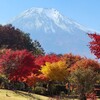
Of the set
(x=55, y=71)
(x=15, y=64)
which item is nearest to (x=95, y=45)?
(x=15, y=64)

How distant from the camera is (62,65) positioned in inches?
2810

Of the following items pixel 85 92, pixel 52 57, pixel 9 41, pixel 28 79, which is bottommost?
pixel 85 92

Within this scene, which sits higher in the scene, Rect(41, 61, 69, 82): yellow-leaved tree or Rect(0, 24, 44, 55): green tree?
Rect(0, 24, 44, 55): green tree

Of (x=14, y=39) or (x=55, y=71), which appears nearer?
(x=55, y=71)

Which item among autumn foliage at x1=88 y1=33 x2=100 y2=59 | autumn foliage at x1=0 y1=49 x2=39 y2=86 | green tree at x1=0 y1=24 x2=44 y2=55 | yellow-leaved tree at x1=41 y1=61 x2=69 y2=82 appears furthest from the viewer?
green tree at x1=0 y1=24 x2=44 y2=55

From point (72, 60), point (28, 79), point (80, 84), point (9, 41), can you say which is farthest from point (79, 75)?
point (9, 41)

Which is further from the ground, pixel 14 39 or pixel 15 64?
pixel 14 39

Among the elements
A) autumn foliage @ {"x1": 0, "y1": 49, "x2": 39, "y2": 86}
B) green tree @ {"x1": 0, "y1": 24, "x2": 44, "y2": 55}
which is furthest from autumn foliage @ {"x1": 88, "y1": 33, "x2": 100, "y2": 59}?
green tree @ {"x1": 0, "y1": 24, "x2": 44, "y2": 55}

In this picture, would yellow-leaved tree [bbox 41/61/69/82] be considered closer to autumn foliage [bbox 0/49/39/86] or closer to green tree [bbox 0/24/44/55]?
autumn foliage [bbox 0/49/39/86]

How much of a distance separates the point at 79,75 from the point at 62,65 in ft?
82.9

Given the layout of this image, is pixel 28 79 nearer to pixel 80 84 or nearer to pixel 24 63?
pixel 24 63

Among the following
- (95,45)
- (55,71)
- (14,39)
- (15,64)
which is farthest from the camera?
(14,39)

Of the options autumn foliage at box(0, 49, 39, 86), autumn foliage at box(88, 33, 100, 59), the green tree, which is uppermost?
the green tree

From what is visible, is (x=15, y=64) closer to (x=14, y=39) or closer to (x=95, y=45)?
(x=95, y=45)
